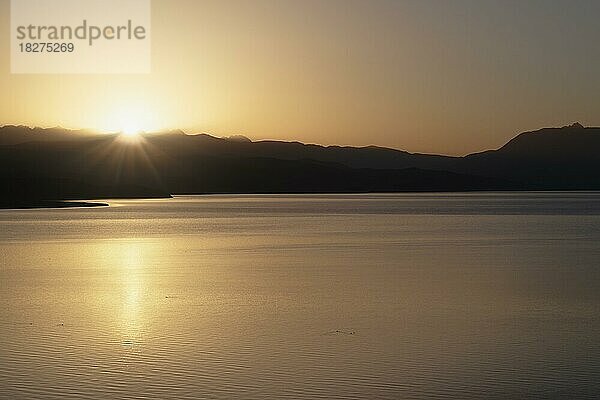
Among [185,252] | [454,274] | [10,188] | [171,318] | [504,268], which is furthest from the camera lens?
[10,188]

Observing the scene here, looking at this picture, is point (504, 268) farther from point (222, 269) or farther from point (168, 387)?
point (168, 387)

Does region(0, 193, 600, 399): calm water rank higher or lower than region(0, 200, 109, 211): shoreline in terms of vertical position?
lower

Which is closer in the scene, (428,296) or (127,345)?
(127,345)

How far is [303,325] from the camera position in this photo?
15391 millimetres

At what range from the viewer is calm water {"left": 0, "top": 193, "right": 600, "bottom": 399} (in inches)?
436

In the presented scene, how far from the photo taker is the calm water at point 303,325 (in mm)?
11062

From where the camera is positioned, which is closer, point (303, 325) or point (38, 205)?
point (303, 325)

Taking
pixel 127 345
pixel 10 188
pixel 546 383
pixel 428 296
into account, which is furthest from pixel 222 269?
pixel 10 188

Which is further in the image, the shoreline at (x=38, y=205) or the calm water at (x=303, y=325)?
the shoreline at (x=38, y=205)

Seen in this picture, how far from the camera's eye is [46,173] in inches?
7756

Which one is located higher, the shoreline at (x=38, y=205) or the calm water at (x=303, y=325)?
the shoreline at (x=38, y=205)

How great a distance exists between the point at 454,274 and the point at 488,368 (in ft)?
Answer: 38.8

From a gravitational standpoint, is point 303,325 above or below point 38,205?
below

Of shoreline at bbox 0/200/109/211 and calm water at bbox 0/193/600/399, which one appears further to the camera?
shoreline at bbox 0/200/109/211
